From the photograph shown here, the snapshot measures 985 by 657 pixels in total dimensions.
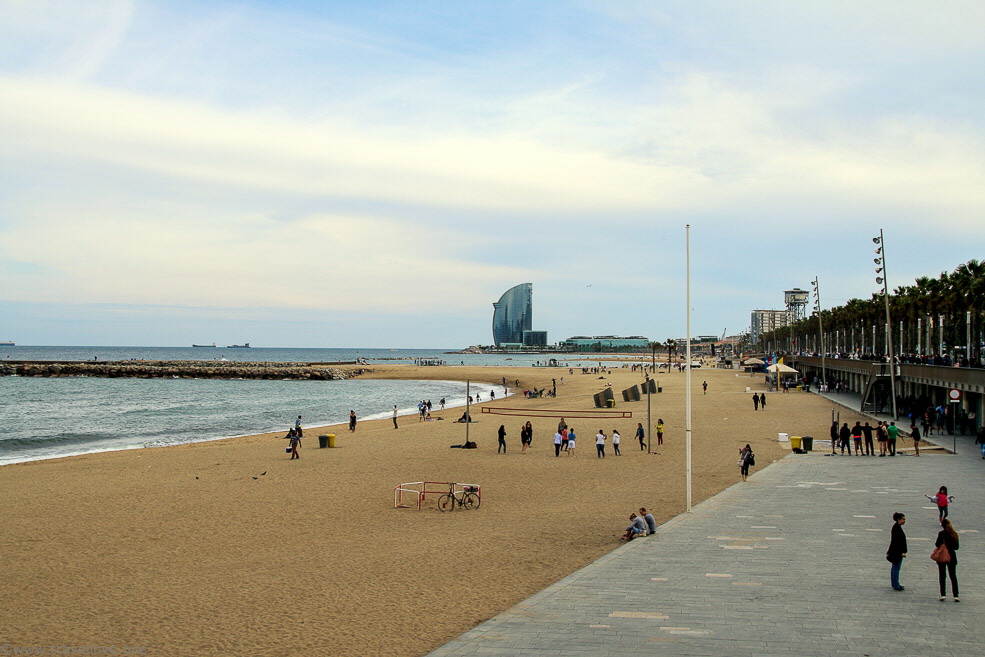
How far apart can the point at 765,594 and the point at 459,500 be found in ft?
27.0

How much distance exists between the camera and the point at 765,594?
29.7ft

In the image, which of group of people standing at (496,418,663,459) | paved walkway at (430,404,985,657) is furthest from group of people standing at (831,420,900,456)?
paved walkway at (430,404,985,657)

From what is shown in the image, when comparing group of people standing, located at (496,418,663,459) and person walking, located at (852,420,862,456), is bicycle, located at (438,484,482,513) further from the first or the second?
person walking, located at (852,420,862,456)

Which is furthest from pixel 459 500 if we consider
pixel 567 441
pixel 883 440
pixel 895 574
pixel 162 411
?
pixel 162 411

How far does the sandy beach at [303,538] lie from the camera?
8.84 metres

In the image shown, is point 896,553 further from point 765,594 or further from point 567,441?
point 567,441

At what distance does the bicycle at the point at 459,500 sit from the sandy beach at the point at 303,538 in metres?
0.29

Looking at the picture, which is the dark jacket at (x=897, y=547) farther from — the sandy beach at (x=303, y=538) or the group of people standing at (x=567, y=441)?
the group of people standing at (x=567, y=441)

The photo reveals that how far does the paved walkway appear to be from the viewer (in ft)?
24.3

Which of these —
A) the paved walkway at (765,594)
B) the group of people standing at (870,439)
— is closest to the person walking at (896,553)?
the paved walkway at (765,594)

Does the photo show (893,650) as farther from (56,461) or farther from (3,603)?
(56,461)

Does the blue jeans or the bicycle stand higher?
the blue jeans

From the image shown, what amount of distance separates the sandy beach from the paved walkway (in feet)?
3.01

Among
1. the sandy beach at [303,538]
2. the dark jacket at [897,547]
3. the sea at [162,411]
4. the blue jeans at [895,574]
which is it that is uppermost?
the dark jacket at [897,547]
